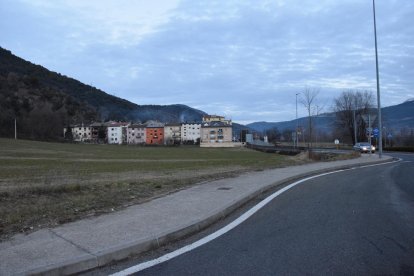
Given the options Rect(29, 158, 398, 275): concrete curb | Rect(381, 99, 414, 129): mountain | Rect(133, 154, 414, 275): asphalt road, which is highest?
Rect(381, 99, 414, 129): mountain

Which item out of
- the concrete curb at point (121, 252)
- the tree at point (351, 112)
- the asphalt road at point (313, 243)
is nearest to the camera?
the concrete curb at point (121, 252)

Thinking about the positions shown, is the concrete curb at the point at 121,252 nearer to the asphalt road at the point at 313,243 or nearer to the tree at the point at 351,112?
the asphalt road at the point at 313,243

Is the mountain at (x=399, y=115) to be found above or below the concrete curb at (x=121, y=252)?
above

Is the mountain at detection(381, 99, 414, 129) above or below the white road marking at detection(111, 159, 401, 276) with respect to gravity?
above

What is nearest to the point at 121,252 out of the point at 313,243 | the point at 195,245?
the point at 195,245

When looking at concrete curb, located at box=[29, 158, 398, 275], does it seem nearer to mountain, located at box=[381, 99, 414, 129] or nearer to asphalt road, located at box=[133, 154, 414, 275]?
asphalt road, located at box=[133, 154, 414, 275]

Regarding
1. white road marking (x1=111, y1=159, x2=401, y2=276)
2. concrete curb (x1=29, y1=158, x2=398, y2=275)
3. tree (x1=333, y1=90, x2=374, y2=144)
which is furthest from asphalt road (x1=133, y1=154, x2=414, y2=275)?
tree (x1=333, y1=90, x2=374, y2=144)

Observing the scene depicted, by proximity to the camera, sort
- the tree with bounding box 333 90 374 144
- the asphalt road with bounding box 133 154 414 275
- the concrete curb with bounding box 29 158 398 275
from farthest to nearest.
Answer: the tree with bounding box 333 90 374 144 → the asphalt road with bounding box 133 154 414 275 → the concrete curb with bounding box 29 158 398 275

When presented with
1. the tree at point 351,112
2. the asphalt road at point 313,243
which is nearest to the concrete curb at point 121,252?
the asphalt road at point 313,243

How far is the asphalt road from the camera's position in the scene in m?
5.67

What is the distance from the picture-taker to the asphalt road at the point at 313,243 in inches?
223

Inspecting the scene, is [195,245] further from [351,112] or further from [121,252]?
[351,112]

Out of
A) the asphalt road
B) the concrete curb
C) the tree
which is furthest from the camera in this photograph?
the tree

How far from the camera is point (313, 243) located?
698cm
